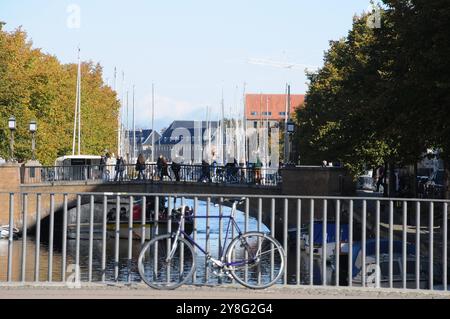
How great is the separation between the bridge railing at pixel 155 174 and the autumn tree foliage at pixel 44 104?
12.5 feet

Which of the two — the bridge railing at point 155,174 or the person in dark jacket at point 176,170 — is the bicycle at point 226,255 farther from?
the person in dark jacket at point 176,170

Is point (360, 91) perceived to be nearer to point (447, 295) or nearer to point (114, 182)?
point (114, 182)

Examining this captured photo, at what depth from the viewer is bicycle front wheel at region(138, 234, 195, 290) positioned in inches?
517

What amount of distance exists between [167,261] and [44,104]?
61678 mm

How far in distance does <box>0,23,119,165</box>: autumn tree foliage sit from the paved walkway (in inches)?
1962

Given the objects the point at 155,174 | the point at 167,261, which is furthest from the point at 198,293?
the point at 155,174

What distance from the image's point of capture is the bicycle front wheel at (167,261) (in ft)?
43.1

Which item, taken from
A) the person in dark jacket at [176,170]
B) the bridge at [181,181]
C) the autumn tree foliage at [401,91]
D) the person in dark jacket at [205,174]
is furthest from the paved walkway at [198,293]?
the person in dark jacket at [176,170]

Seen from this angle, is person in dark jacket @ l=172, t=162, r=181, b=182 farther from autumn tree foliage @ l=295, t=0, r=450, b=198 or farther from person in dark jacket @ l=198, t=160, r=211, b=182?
autumn tree foliage @ l=295, t=0, r=450, b=198

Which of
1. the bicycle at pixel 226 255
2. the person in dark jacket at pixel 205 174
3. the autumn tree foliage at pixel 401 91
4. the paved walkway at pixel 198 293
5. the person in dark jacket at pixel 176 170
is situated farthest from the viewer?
the person in dark jacket at pixel 176 170

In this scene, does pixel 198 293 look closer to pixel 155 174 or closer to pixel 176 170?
pixel 176 170

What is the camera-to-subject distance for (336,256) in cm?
1349

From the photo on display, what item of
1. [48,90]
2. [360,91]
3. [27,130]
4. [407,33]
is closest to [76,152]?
[48,90]
